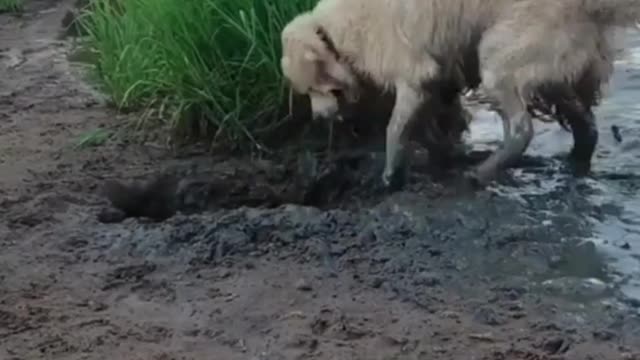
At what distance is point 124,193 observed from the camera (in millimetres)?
7168

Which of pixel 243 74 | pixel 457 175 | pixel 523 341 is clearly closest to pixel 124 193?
pixel 243 74

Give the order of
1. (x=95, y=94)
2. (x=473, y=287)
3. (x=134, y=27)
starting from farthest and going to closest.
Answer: (x=95, y=94) < (x=134, y=27) < (x=473, y=287)

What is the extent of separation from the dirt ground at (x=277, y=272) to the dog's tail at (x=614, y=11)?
2.80 feet

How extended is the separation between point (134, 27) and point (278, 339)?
155 inches

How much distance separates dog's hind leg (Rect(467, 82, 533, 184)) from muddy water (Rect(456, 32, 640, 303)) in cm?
13

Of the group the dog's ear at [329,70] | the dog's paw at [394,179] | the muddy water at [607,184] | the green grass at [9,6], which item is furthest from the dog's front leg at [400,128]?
the green grass at [9,6]

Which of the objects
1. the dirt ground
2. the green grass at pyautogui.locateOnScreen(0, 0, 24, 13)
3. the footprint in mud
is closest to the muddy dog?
the dirt ground

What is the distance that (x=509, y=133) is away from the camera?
278 inches

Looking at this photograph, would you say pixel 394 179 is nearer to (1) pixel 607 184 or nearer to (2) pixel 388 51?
(2) pixel 388 51

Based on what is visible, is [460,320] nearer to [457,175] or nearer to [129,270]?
[129,270]

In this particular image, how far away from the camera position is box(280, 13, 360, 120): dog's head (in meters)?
7.30

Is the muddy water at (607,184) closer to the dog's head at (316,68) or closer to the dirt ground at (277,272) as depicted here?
the dirt ground at (277,272)

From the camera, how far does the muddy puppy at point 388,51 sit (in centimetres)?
704

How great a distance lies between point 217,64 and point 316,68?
87 centimetres
